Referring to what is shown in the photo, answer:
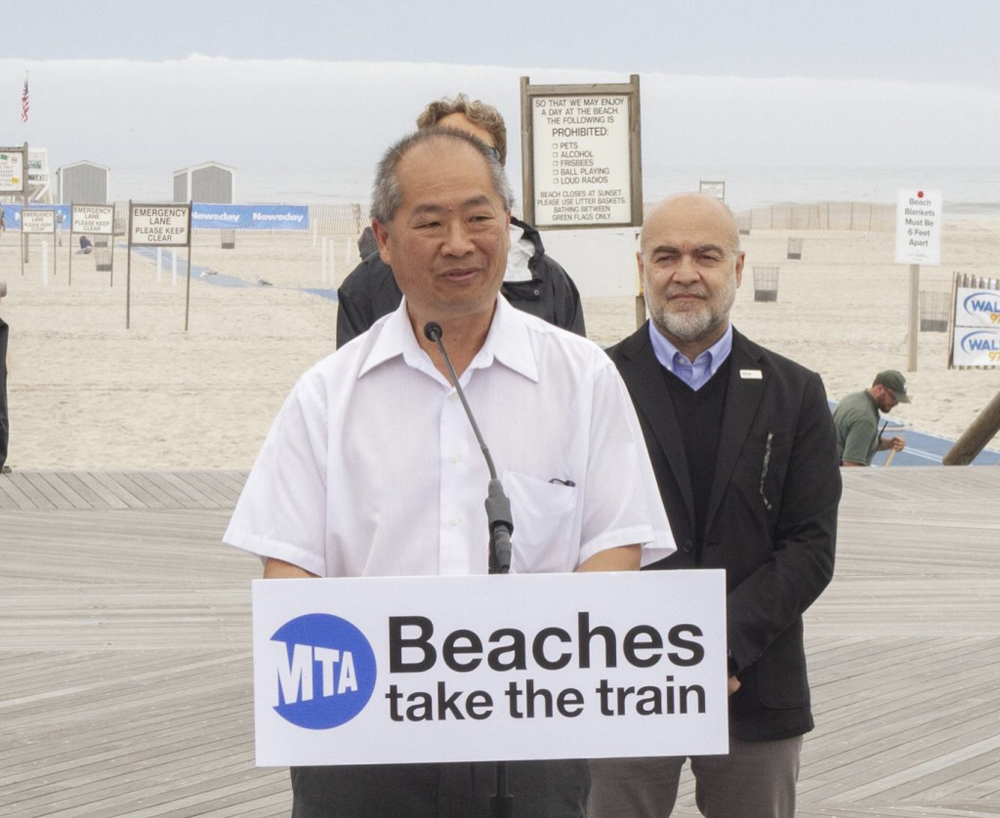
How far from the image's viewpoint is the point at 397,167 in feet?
6.30

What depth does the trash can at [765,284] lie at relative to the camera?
1179 inches

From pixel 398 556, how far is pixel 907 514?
21.8ft

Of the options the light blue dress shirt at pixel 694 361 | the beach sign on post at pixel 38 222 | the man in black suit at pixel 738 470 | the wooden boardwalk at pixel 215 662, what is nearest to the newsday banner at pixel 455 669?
the man in black suit at pixel 738 470

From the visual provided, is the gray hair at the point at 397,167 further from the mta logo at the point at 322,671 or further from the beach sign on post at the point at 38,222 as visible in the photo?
the beach sign on post at the point at 38,222

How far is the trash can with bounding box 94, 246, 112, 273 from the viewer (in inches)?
1487

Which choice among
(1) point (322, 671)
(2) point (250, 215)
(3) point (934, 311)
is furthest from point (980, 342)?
(2) point (250, 215)

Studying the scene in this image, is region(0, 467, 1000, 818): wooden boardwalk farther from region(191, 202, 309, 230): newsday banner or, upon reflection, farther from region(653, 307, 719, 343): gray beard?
region(191, 202, 309, 230): newsday banner

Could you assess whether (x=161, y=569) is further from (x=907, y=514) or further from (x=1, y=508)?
(x=907, y=514)

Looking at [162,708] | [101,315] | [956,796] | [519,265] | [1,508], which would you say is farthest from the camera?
[101,315]

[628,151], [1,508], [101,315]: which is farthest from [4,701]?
[101,315]

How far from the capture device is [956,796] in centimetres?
418

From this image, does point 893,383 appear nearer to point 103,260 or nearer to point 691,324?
point 691,324

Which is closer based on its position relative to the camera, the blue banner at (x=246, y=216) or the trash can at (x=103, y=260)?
the trash can at (x=103, y=260)

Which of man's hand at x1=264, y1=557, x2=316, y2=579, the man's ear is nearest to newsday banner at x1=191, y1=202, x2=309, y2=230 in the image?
the man's ear
